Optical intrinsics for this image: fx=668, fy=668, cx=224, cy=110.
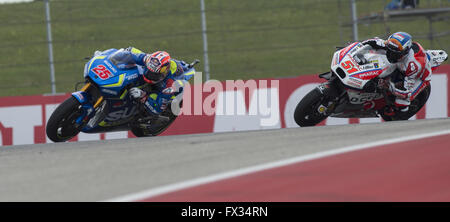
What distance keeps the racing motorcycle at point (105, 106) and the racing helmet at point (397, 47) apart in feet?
8.49

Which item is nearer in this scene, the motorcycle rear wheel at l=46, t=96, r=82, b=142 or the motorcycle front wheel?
the motorcycle rear wheel at l=46, t=96, r=82, b=142

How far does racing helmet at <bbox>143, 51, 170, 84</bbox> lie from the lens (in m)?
7.81

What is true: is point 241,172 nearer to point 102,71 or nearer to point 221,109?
point 102,71

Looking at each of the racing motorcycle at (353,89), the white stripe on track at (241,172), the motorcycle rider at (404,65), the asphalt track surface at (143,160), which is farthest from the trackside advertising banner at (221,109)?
the white stripe on track at (241,172)

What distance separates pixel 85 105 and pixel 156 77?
3.10ft

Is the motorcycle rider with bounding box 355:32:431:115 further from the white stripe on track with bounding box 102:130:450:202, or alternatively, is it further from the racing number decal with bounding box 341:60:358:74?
the white stripe on track with bounding box 102:130:450:202

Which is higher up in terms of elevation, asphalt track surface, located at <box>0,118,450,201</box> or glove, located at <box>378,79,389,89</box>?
glove, located at <box>378,79,389,89</box>

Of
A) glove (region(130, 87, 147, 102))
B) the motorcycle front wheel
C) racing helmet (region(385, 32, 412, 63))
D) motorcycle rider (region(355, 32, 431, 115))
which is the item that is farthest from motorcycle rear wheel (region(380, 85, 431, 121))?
glove (region(130, 87, 147, 102))

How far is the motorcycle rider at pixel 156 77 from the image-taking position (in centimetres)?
783

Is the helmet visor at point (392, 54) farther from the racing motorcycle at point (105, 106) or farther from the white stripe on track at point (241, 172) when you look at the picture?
the white stripe on track at point (241, 172)

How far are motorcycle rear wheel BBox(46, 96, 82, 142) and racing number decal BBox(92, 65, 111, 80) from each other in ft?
1.49

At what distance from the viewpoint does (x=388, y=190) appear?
3.57m
